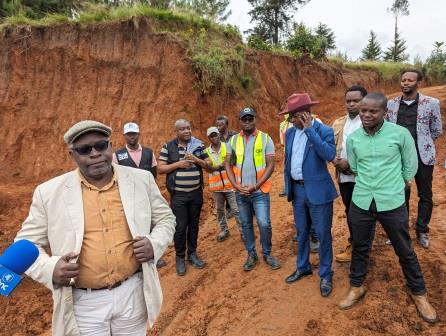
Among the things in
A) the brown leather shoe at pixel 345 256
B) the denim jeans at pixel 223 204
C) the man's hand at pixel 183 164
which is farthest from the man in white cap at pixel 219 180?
the brown leather shoe at pixel 345 256

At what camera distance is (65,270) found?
2135mm

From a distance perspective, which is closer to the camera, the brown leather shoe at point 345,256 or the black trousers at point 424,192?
the black trousers at point 424,192

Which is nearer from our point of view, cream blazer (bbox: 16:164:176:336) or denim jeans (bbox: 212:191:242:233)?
cream blazer (bbox: 16:164:176:336)

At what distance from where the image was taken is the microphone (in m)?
1.83

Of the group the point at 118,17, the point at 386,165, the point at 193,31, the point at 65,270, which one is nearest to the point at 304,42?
the point at 193,31

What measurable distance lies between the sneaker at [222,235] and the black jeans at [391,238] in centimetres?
295

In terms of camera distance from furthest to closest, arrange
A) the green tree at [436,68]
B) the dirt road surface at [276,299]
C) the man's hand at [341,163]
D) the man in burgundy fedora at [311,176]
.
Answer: the green tree at [436,68] < the man's hand at [341,163] < the man in burgundy fedora at [311,176] < the dirt road surface at [276,299]

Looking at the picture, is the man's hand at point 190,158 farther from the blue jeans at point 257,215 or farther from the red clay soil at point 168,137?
the red clay soil at point 168,137

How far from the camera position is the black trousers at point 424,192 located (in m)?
4.49

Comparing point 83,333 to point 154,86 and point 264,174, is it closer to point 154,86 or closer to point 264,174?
point 264,174

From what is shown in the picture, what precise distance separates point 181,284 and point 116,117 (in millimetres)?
6558

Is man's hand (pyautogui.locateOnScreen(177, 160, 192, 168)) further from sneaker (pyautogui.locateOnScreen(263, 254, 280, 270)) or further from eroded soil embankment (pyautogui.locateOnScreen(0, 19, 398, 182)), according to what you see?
eroded soil embankment (pyautogui.locateOnScreen(0, 19, 398, 182))

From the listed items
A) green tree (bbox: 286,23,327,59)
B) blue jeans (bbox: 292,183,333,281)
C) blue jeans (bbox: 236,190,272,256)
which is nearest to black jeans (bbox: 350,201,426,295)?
blue jeans (bbox: 292,183,333,281)

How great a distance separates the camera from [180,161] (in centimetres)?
501
